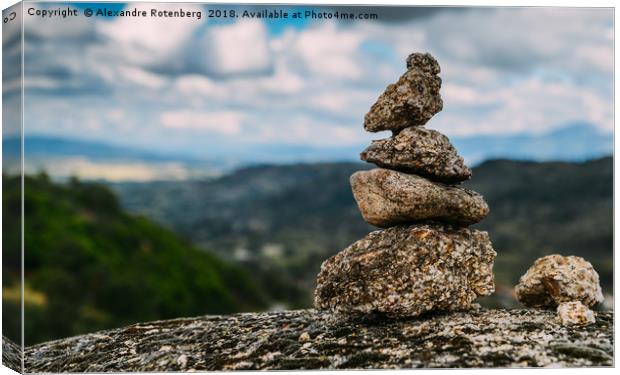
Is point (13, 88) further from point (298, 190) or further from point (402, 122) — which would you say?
point (298, 190)

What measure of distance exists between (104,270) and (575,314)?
58.6 meters

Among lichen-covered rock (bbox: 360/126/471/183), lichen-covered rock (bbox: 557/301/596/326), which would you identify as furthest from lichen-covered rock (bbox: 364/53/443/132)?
lichen-covered rock (bbox: 557/301/596/326)

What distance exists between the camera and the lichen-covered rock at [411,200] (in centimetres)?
1513

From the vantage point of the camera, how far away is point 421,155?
606 inches

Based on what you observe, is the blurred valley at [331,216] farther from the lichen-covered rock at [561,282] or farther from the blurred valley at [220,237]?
the lichen-covered rock at [561,282]

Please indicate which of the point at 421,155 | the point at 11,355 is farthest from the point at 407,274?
the point at 11,355

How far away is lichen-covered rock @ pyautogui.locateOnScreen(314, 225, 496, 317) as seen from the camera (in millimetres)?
14852

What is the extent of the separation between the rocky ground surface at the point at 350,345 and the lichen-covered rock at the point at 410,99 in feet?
13.5

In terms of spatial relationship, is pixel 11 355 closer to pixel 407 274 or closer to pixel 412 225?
pixel 407 274

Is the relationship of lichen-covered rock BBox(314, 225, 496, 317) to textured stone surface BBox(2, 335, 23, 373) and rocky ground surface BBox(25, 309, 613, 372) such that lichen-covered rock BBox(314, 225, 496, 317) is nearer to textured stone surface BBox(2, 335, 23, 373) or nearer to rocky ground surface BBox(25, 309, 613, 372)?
rocky ground surface BBox(25, 309, 613, 372)

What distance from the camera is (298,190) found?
175000mm

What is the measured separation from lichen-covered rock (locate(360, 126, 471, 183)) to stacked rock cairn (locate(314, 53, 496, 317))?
0.02 meters

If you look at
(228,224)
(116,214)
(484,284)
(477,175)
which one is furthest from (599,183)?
(228,224)

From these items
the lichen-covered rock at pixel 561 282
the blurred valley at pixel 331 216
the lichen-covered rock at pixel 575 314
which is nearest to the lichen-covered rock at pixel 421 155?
the lichen-covered rock at pixel 561 282
